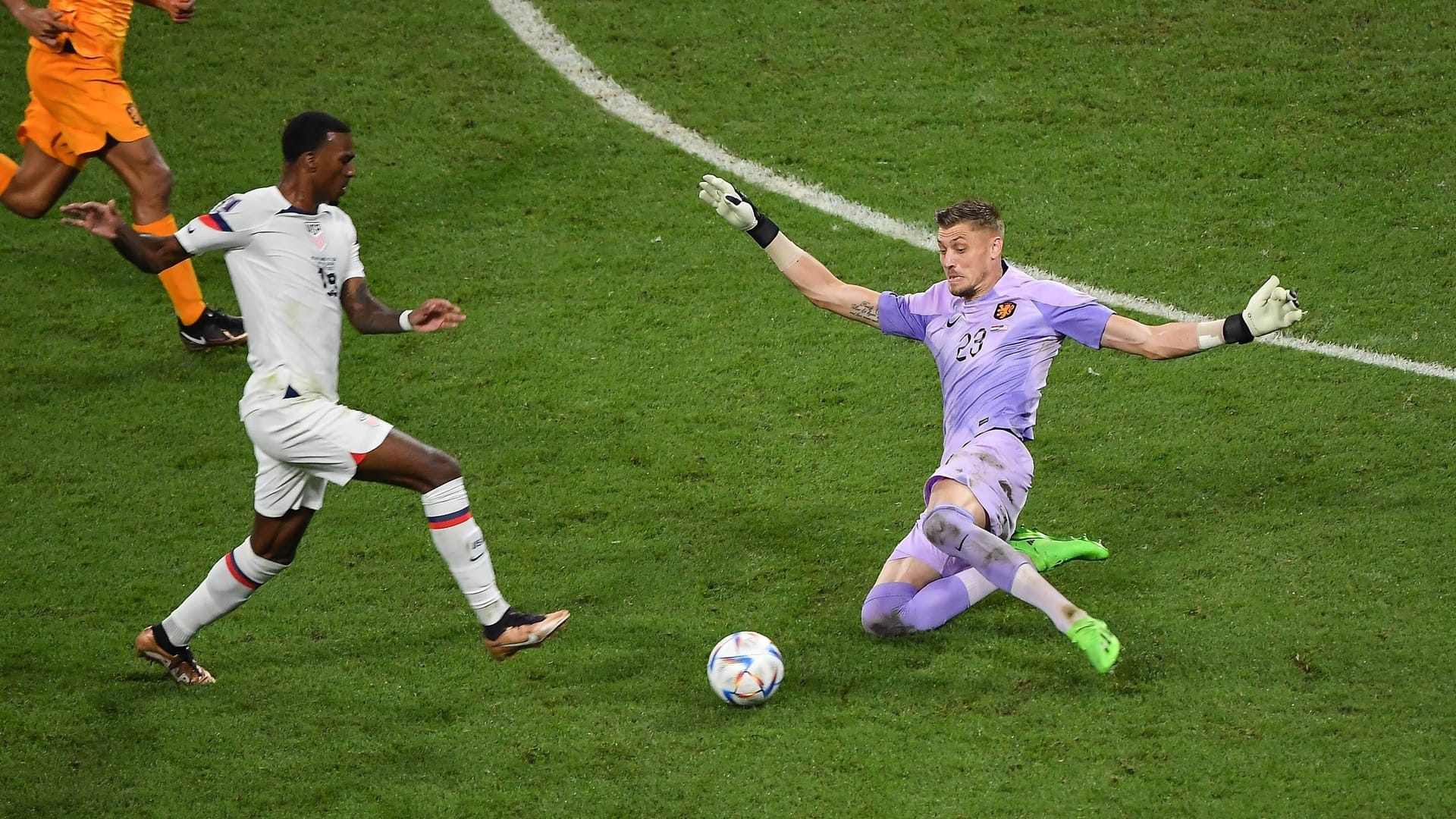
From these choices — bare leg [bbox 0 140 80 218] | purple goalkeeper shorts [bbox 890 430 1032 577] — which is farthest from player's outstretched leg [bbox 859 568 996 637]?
bare leg [bbox 0 140 80 218]

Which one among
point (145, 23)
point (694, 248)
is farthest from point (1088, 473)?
point (145, 23)

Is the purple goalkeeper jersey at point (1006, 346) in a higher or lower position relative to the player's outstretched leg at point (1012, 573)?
higher

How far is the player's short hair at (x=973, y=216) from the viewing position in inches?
235

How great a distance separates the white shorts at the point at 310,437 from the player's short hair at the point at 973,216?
238 centimetres

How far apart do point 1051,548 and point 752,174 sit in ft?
13.6

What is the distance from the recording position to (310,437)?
17.5 ft

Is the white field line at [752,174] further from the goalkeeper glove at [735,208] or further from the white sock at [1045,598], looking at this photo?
the white sock at [1045,598]

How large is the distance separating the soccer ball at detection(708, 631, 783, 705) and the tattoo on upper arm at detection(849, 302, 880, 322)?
1.57 metres

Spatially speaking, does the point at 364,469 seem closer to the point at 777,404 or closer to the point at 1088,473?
the point at 777,404

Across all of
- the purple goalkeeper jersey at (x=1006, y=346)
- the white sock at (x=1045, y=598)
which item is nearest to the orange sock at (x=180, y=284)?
the purple goalkeeper jersey at (x=1006, y=346)

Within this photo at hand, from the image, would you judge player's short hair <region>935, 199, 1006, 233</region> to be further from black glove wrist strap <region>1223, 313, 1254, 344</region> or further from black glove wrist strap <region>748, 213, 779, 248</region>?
black glove wrist strap <region>1223, 313, 1254, 344</region>

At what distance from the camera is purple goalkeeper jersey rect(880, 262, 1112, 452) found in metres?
5.91

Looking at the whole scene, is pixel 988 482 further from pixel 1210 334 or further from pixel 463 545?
pixel 463 545

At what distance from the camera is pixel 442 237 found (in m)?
9.00
